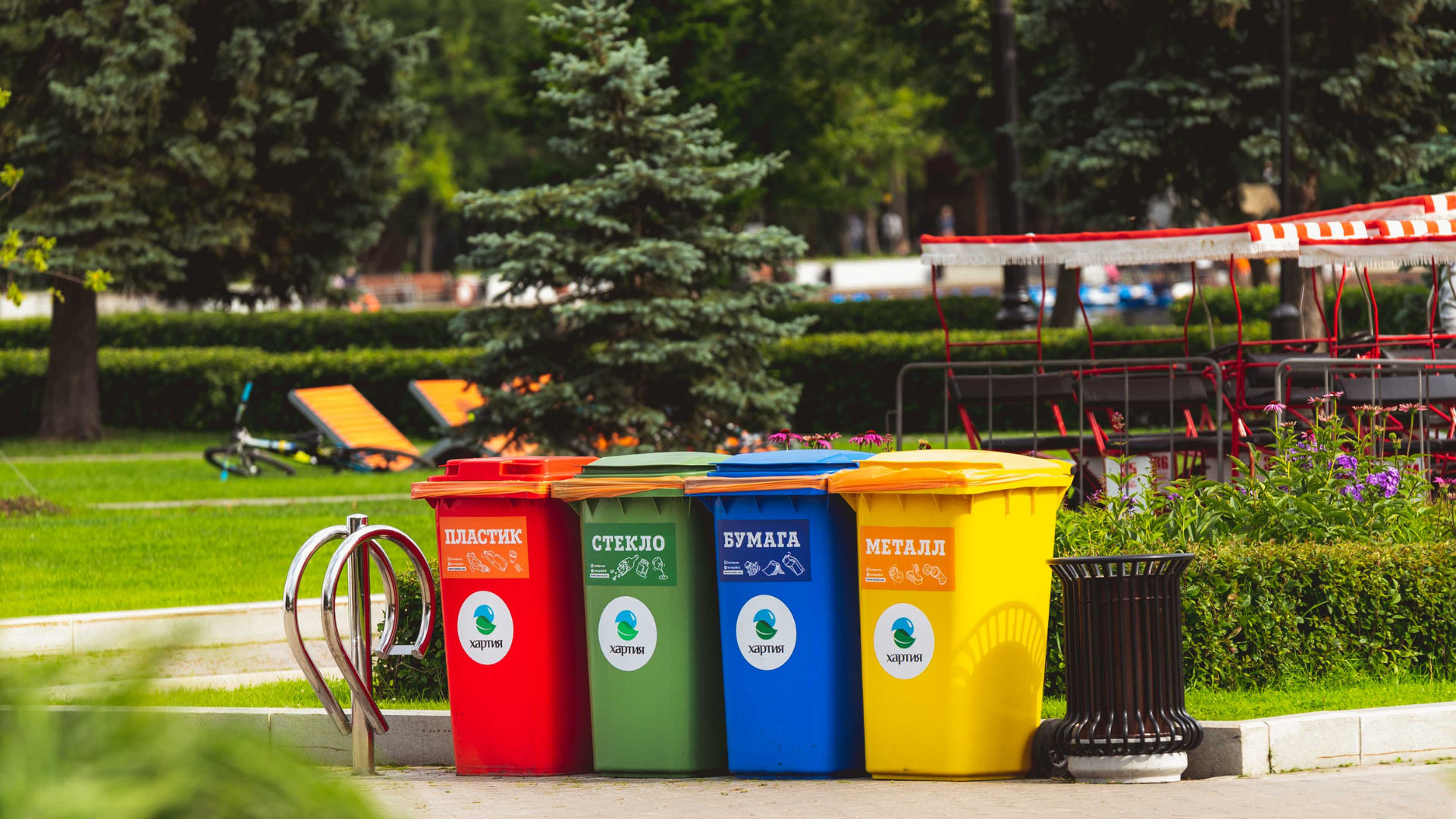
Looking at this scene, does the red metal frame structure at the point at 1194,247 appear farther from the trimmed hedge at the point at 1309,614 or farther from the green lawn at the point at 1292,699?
the green lawn at the point at 1292,699

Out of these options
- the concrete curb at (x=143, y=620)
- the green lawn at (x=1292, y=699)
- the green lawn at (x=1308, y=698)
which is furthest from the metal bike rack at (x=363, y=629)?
the green lawn at (x=1308, y=698)

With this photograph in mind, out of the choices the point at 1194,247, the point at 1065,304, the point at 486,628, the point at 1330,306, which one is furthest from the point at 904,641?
the point at 1065,304

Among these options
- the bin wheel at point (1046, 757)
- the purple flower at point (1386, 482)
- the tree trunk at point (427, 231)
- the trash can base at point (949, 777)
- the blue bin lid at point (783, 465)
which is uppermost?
the tree trunk at point (427, 231)

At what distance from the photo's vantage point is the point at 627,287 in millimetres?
14906

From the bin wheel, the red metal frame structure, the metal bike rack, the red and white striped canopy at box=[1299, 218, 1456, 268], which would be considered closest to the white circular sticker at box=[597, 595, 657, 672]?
the metal bike rack

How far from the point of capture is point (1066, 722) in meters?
6.02

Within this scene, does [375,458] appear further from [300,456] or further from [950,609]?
[950,609]

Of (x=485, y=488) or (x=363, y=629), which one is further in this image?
(x=363, y=629)

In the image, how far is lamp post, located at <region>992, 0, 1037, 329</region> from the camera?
21.3m

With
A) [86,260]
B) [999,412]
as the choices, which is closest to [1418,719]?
[999,412]

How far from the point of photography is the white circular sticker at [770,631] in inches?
246

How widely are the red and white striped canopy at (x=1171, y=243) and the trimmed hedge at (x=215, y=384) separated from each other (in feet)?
44.4

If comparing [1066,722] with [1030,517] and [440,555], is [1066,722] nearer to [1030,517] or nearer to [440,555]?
[1030,517]

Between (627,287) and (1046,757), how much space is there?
30.6ft
